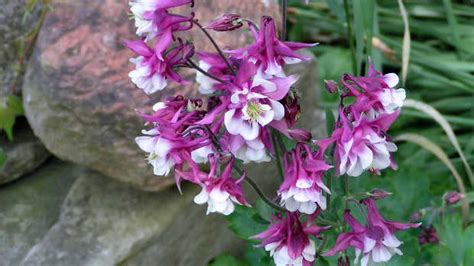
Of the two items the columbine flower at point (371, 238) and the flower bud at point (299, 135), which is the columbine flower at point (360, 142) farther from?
the columbine flower at point (371, 238)

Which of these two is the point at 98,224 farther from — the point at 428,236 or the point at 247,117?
the point at 247,117

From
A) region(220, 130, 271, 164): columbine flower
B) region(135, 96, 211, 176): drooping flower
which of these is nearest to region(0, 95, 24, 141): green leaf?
region(135, 96, 211, 176): drooping flower

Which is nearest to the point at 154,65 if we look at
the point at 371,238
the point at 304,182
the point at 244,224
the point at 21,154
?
the point at 304,182

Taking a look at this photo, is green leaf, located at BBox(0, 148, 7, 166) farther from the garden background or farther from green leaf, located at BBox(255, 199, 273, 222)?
green leaf, located at BBox(255, 199, 273, 222)

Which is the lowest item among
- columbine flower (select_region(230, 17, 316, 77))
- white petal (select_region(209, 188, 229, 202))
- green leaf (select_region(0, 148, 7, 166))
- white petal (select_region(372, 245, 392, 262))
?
green leaf (select_region(0, 148, 7, 166))

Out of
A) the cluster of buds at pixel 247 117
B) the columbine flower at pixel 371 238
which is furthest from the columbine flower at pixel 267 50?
the columbine flower at pixel 371 238

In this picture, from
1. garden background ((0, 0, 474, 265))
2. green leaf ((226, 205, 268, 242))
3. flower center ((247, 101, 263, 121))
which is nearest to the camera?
flower center ((247, 101, 263, 121))
